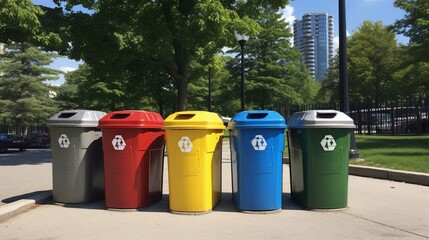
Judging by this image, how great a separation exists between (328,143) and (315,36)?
143ft

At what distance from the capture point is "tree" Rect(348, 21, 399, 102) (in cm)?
3862

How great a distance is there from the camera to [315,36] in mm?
47688

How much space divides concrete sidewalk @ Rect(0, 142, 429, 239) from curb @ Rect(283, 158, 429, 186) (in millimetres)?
1423

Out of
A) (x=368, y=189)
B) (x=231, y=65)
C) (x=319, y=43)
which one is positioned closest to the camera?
(x=368, y=189)

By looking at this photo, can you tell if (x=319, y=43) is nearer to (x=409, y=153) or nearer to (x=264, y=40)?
(x=264, y=40)

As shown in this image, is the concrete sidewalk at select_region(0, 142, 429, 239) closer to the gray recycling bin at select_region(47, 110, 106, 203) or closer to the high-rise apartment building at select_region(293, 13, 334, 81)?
the gray recycling bin at select_region(47, 110, 106, 203)

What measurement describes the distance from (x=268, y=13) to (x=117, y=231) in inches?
1115

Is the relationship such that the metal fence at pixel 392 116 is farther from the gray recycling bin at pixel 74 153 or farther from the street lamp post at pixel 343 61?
the gray recycling bin at pixel 74 153

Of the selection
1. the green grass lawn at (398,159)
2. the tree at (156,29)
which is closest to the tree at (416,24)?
the tree at (156,29)

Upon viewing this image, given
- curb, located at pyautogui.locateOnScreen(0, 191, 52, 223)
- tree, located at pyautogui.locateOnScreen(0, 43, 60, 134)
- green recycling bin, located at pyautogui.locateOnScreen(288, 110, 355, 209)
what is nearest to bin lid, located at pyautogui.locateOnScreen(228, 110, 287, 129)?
green recycling bin, located at pyautogui.locateOnScreen(288, 110, 355, 209)

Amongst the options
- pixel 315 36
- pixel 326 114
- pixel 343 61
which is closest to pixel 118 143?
pixel 326 114

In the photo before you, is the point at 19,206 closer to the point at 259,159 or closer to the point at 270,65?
the point at 259,159

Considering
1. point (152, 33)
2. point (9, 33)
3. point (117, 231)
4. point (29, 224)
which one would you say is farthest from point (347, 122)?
point (9, 33)

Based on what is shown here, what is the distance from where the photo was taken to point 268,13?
31641mm
